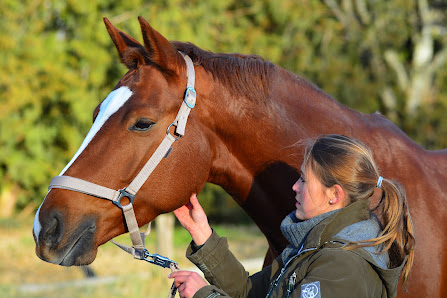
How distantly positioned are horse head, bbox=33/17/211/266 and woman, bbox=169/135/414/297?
16.1 inches

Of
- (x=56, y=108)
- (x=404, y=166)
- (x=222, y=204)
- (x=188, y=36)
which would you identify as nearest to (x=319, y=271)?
(x=404, y=166)

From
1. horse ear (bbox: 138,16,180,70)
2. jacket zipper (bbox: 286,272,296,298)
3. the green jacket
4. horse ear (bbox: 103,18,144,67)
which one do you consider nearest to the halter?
horse ear (bbox: 138,16,180,70)

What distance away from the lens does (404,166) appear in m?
2.54

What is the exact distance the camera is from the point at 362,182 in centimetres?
195

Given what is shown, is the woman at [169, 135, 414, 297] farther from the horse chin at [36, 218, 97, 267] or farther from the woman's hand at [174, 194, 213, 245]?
the horse chin at [36, 218, 97, 267]

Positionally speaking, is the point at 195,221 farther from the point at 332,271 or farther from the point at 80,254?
Answer: the point at 332,271

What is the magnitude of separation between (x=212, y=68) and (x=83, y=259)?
1.05 meters

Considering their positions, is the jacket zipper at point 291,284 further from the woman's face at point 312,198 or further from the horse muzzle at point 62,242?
the horse muzzle at point 62,242

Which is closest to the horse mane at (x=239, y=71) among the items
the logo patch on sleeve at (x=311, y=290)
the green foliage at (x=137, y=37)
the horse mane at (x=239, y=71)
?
the horse mane at (x=239, y=71)

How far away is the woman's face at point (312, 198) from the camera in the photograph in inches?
77.3

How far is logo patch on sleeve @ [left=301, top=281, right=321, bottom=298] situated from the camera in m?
1.72

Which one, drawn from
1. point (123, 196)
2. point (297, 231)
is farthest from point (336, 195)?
point (123, 196)

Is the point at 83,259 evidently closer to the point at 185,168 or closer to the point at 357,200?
the point at 185,168

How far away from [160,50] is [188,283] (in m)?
1.01
